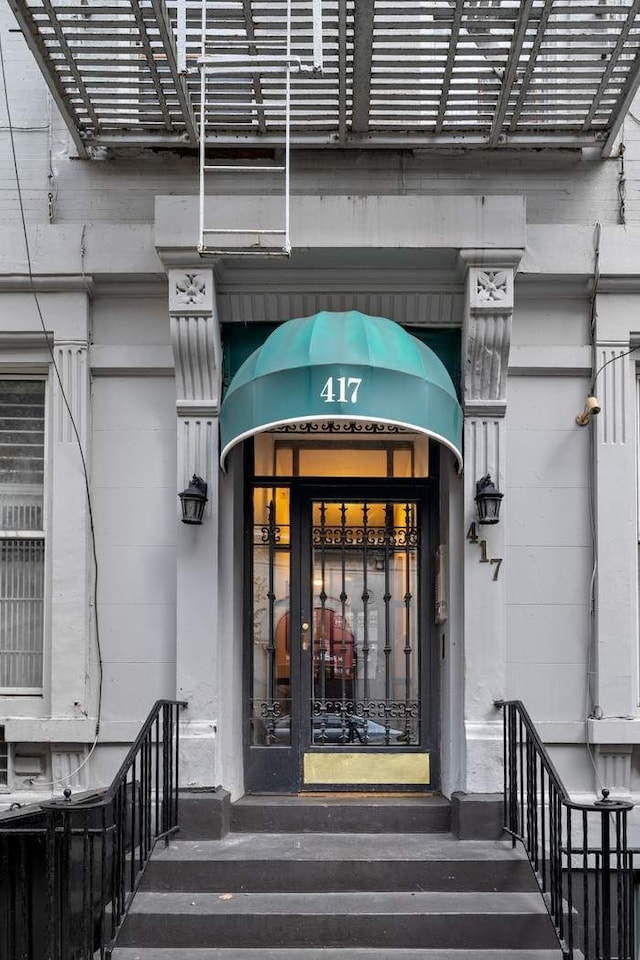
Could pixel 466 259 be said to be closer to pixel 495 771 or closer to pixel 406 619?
pixel 406 619

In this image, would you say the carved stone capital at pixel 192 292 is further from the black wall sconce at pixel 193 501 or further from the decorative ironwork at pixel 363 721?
the decorative ironwork at pixel 363 721

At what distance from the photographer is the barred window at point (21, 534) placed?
317 inches

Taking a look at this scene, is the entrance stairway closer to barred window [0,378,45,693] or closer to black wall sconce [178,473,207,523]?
barred window [0,378,45,693]

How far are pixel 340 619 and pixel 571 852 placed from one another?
2824mm

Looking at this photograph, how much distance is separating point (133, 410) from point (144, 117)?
2025mm

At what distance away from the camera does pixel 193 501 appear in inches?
295

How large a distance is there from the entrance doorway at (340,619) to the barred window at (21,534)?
1.56 m

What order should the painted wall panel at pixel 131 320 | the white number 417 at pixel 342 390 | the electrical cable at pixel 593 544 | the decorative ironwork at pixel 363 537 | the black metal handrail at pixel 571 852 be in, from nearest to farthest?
the black metal handrail at pixel 571 852 → the white number 417 at pixel 342 390 → the electrical cable at pixel 593 544 → the painted wall panel at pixel 131 320 → the decorative ironwork at pixel 363 537

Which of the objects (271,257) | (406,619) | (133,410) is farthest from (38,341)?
(406,619)

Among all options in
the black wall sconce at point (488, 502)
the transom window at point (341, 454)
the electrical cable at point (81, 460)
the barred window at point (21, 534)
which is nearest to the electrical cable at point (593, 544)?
the black wall sconce at point (488, 502)

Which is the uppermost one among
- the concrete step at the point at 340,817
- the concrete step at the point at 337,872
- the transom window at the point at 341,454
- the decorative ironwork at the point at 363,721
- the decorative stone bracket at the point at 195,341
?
the decorative stone bracket at the point at 195,341

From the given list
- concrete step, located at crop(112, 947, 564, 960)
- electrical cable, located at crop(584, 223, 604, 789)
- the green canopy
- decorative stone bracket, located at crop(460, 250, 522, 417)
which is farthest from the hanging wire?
concrete step, located at crop(112, 947, 564, 960)

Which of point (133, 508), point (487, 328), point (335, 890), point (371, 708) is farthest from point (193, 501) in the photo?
point (335, 890)

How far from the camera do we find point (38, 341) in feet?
26.3
